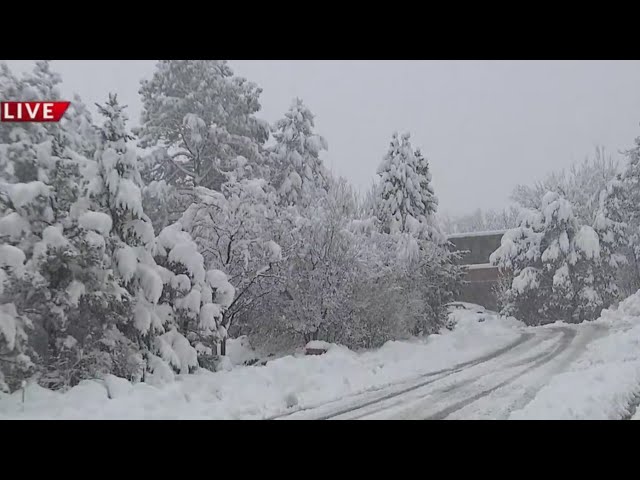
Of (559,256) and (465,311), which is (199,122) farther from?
(559,256)

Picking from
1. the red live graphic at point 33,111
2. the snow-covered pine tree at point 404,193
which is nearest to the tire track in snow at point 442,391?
the red live graphic at point 33,111

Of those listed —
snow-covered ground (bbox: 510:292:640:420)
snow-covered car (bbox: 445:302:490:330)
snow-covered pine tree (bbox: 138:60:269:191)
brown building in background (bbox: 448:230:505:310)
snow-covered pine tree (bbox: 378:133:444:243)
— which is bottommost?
snow-covered car (bbox: 445:302:490:330)

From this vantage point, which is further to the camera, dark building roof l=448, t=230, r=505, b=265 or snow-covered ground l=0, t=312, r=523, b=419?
dark building roof l=448, t=230, r=505, b=265

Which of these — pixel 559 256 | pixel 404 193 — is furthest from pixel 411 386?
pixel 559 256

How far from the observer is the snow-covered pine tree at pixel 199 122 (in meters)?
15.6

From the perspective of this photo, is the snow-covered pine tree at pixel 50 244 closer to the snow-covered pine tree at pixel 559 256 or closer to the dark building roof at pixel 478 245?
the dark building roof at pixel 478 245

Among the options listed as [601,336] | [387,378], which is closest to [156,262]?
[387,378]

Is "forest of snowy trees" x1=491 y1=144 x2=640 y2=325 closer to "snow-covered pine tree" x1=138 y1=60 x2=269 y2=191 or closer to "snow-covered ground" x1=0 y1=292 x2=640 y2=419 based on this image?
"snow-covered ground" x1=0 y1=292 x2=640 y2=419

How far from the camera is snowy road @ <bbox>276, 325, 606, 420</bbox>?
235 inches

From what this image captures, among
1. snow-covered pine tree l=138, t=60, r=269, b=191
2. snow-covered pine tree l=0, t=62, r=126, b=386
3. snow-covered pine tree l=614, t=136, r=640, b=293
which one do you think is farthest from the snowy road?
snow-covered pine tree l=138, t=60, r=269, b=191

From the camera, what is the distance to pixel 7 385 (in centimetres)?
617

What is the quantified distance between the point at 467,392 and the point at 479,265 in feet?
46.2

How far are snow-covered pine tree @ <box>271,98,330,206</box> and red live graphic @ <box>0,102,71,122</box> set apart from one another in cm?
973

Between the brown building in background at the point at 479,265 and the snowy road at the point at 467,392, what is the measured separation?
27.6 feet
